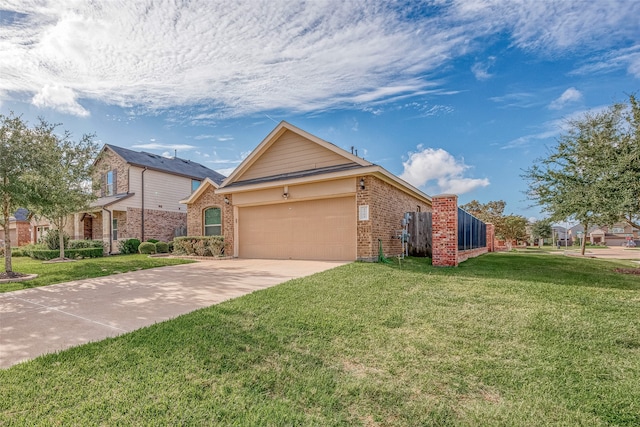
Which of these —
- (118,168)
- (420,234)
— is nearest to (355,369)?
(420,234)

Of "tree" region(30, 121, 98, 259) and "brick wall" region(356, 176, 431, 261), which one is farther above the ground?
"tree" region(30, 121, 98, 259)

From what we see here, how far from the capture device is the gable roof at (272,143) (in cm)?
1105

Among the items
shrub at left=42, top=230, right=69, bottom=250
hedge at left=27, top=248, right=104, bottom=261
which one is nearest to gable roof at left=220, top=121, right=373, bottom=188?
hedge at left=27, top=248, right=104, bottom=261

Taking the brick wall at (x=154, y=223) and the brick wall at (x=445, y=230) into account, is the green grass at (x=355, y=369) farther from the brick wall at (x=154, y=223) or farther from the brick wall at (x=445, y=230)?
the brick wall at (x=154, y=223)

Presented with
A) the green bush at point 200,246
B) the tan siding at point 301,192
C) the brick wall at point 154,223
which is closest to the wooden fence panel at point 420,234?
the tan siding at point 301,192

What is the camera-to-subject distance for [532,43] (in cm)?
891

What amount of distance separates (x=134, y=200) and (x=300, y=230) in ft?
46.0

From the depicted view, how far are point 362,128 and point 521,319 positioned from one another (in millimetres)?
11809

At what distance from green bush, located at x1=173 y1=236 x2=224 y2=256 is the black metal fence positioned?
33.1ft

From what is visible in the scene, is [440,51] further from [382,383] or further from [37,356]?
[37,356]

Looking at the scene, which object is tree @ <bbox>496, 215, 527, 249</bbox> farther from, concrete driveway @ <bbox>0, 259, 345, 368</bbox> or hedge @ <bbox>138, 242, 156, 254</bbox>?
hedge @ <bbox>138, 242, 156, 254</bbox>

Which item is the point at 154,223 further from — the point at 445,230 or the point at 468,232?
the point at 468,232

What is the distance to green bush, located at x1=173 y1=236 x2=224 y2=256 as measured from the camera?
46.3ft

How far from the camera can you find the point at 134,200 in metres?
20.1
